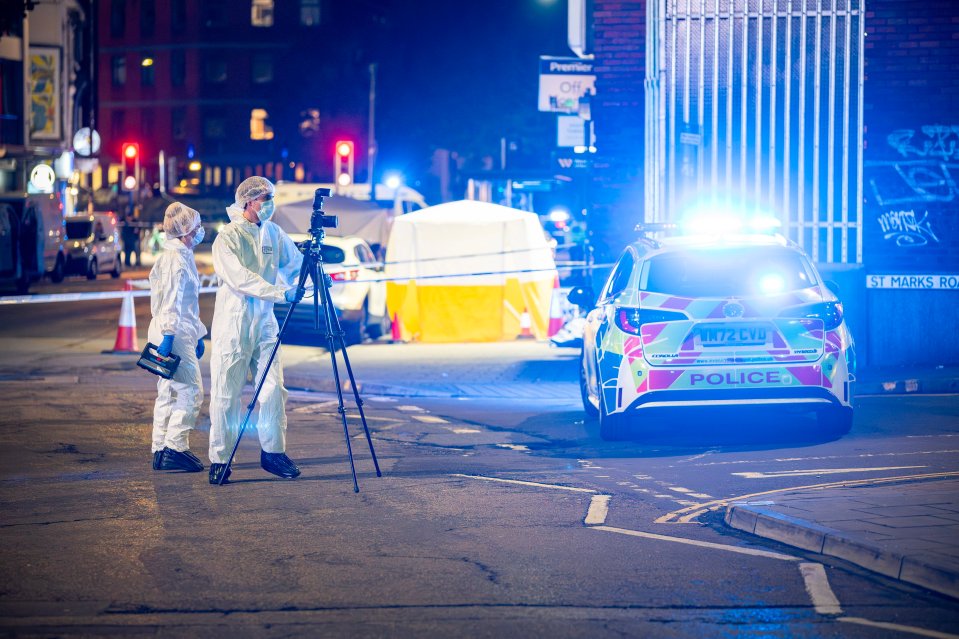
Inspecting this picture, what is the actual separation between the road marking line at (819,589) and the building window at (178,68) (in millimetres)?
79764

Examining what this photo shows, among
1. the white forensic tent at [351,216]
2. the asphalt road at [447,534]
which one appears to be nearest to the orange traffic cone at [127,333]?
the asphalt road at [447,534]

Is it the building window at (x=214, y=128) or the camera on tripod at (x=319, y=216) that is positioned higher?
the building window at (x=214, y=128)

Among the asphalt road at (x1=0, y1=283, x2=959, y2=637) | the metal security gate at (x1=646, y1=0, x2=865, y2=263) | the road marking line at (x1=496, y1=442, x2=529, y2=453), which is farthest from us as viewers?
the metal security gate at (x1=646, y1=0, x2=865, y2=263)

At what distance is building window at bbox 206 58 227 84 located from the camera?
81.9 meters

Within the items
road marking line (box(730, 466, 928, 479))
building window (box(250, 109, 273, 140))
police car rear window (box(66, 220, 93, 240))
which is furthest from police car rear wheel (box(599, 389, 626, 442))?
building window (box(250, 109, 273, 140))

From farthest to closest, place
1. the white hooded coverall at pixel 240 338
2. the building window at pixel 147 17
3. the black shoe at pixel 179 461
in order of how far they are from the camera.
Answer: the building window at pixel 147 17, the black shoe at pixel 179 461, the white hooded coverall at pixel 240 338

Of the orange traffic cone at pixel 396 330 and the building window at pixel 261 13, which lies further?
the building window at pixel 261 13

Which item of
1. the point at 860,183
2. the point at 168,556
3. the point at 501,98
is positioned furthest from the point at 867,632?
the point at 501,98

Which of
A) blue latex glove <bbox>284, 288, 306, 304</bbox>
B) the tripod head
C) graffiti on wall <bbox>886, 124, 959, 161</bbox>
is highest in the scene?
graffiti on wall <bbox>886, 124, 959, 161</bbox>

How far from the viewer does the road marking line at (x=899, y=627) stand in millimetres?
5418

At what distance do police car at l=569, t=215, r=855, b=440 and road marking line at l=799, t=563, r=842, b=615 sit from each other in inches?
146

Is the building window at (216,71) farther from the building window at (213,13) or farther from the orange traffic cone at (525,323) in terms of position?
the orange traffic cone at (525,323)

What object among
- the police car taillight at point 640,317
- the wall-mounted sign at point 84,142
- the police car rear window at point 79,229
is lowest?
the police car taillight at point 640,317

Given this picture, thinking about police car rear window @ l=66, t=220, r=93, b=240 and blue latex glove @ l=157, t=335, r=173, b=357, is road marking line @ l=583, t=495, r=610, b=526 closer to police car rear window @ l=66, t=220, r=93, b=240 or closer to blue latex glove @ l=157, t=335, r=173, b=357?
blue latex glove @ l=157, t=335, r=173, b=357
